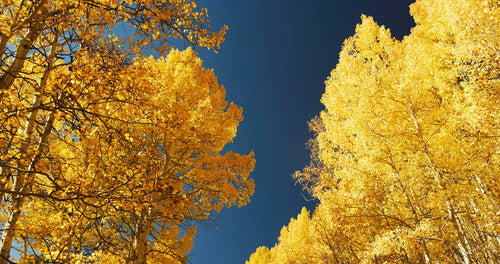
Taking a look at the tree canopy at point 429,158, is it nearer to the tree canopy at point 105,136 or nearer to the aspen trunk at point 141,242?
the tree canopy at point 105,136

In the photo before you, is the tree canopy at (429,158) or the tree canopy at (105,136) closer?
the tree canopy at (105,136)

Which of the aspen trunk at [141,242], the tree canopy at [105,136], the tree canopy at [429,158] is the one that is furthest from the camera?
the tree canopy at [429,158]

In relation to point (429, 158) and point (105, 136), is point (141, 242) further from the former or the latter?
point (429, 158)

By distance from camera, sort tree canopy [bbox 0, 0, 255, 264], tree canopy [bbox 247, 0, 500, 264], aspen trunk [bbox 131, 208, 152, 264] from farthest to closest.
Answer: tree canopy [bbox 247, 0, 500, 264]
aspen trunk [bbox 131, 208, 152, 264]
tree canopy [bbox 0, 0, 255, 264]

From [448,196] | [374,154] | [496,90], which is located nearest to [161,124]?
[374,154]

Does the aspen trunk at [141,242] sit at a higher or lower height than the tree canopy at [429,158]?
lower

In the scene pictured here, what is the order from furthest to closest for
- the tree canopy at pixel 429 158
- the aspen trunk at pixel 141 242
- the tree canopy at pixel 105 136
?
1. the tree canopy at pixel 429 158
2. the aspen trunk at pixel 141 242
3. the tree canopy at pixel 105 136

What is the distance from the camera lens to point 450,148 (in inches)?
261

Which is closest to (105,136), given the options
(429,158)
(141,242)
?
(141,242)

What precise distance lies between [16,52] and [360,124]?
275 inches

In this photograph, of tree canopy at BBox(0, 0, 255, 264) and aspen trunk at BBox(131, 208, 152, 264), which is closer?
tree canopy at BBox(0, 0, 255, 264)

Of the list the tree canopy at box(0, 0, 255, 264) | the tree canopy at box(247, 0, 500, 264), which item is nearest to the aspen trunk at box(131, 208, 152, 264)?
the tree canopy at box(0, 0, 255, 264)

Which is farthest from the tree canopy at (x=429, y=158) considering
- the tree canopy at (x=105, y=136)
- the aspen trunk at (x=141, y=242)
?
the aspen trunk at (x=141, y=242)

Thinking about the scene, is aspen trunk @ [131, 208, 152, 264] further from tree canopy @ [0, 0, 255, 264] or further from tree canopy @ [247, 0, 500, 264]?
tree canopy @ [247, 0, 500, 264]
